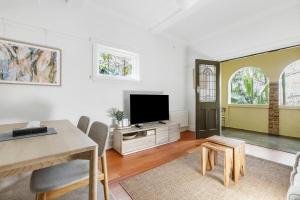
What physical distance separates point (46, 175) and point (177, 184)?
1.37 metres

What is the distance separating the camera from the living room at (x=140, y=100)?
1.30 m

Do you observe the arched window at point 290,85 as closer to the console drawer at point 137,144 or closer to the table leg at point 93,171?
the console drawer at point 137,144

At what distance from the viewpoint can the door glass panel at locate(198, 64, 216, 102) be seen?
3.79 metres

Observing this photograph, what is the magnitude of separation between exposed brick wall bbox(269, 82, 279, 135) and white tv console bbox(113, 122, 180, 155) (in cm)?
280

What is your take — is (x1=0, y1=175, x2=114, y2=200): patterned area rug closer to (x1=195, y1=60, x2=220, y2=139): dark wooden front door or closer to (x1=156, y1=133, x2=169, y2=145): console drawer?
(x1=156, y1=133, x2=169, y2=145): console drawer

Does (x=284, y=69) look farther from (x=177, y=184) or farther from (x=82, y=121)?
(x=82, y=121)

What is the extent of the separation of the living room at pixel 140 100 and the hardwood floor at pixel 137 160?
0.02 m

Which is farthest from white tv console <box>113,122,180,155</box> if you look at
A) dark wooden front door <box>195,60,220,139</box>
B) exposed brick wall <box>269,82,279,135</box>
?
exposed brick wall <box>269,82,279,135</box>

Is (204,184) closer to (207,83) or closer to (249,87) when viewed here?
(207,83)

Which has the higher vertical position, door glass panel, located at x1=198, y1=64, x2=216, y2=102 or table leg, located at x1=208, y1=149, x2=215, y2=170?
door glass panel, located at x1=198, y1=64, x2=216, y2=102

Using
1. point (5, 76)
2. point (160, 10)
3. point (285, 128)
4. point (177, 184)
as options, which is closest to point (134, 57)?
point (160, 10)

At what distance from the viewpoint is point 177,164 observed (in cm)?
231

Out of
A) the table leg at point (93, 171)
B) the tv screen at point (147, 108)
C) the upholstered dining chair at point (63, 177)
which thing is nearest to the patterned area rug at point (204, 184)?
the upholstered dining chair at point (63, 177)

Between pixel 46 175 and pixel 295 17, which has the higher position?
pixel 295 17
